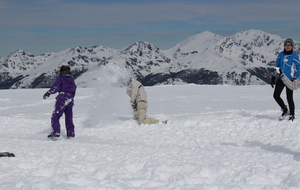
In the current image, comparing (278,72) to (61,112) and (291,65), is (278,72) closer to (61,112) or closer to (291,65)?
(291,65)

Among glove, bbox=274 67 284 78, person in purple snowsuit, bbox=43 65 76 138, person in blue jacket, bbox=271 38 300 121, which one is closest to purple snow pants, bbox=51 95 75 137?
person in purple snowsuit, bbox=43 65 76 138

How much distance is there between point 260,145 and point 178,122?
342 centimetres

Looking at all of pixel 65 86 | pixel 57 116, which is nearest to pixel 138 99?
pixel 65 86

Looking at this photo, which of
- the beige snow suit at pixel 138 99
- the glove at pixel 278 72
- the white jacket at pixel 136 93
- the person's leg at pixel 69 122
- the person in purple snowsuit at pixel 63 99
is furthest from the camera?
the white jacket at pixel 136 93

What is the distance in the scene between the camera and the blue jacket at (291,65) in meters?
9.30

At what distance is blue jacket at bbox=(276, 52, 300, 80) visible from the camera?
9305mm

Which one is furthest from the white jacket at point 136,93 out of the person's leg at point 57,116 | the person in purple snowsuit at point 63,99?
the person's leg at point 57,116

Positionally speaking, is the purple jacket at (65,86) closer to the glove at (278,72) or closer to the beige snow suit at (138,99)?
the beige snow suit at (138,99)

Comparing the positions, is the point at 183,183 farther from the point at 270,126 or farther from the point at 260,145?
the point at 270,126

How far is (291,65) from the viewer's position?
371 inches

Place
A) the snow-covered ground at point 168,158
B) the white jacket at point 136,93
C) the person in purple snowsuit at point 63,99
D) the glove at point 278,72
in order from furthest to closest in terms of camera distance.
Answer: the white jacket at point 136,93 < the glove at point 278,72 < the person in purple snowsuit at point 63,99 < the snow-covered ground at point 168,158

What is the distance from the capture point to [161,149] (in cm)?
740

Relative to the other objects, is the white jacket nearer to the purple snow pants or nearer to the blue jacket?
the purple snow pants

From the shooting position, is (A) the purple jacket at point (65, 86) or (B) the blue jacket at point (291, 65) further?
(B) the blue jacket at point (291, 65)
